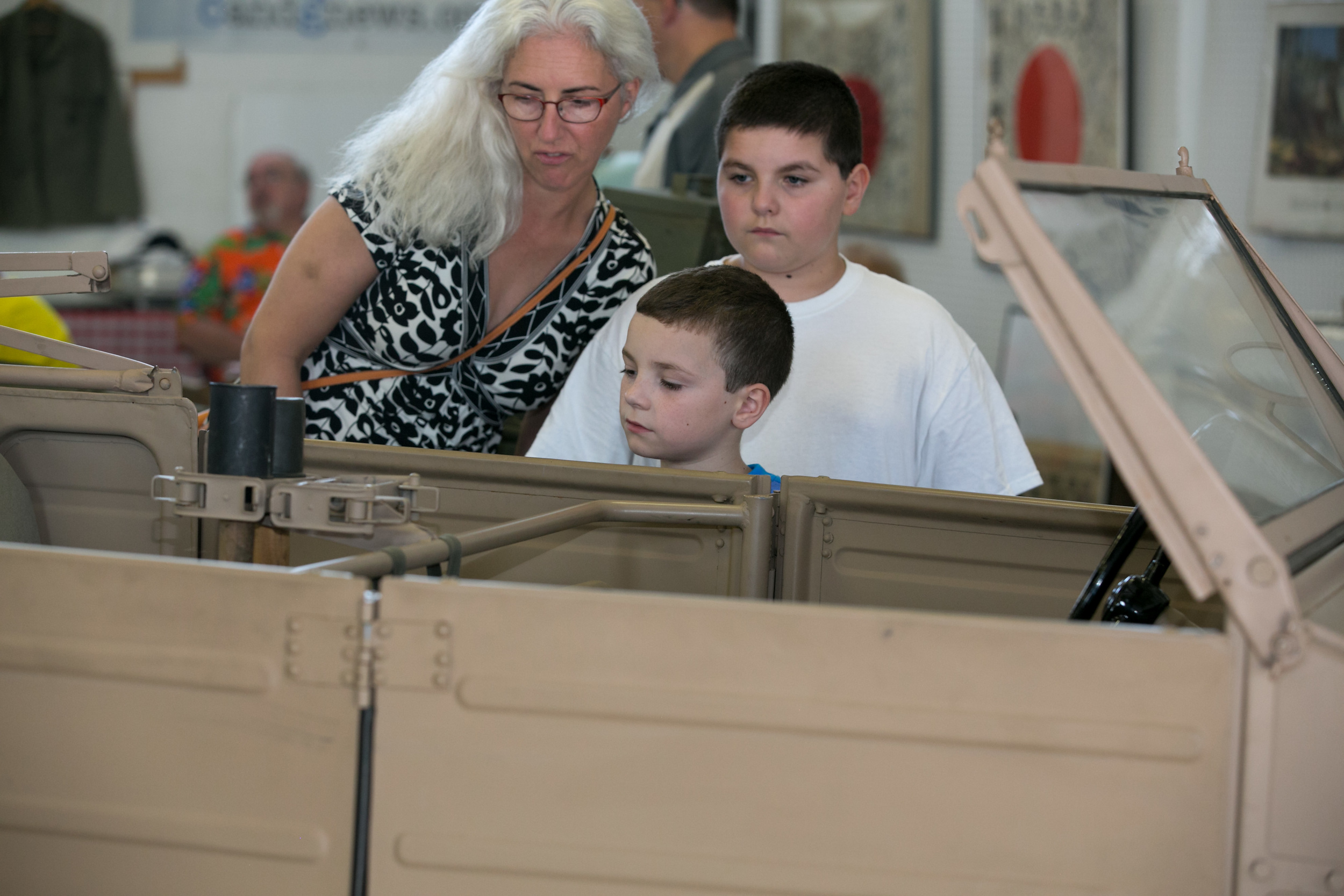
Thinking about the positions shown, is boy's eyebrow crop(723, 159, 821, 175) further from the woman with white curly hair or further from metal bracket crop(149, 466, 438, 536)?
metal bracket crop(149, 466, 438, 536)

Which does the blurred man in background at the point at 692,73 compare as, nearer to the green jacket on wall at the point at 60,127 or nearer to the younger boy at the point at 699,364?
the younger boy at the point at 699,364

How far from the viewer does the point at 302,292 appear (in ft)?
7.25

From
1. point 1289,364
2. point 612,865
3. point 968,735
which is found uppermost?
point 1289,364

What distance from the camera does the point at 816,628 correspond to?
3.44ft

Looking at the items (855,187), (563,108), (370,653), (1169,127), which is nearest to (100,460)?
(563,108)

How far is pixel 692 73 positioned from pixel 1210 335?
8.05 feet

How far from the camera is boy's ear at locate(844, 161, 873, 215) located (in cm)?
220

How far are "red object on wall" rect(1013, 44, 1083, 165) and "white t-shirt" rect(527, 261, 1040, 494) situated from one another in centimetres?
329

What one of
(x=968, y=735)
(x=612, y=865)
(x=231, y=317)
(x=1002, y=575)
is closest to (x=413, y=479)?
(x=612, y=865)

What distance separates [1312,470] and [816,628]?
2.32 ft

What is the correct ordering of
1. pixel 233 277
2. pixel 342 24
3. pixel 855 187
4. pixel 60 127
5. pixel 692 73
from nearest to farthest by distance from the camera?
pixel 855 187, pixel 692 73, pixel 233 277, pixel 60 127, pixel 342 24

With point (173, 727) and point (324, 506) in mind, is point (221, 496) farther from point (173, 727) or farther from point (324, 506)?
point (173, 727)

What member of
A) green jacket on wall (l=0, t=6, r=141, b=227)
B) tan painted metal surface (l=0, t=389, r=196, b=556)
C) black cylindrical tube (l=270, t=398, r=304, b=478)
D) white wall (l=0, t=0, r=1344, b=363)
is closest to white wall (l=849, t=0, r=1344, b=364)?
white wall (l=0, t=0, r=1344, b=363)

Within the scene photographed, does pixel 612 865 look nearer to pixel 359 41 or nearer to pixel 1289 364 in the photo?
pixel 1289 364
